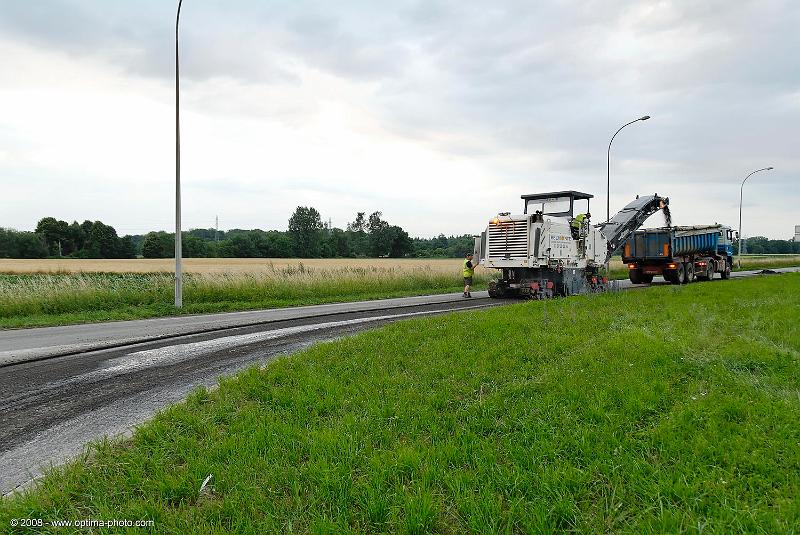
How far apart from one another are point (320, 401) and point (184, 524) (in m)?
1.93

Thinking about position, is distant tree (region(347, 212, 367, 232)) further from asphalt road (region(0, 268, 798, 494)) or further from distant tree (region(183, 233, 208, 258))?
asphalt road (region(0, 268, 798, 494))

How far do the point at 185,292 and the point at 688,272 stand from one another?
22.4m

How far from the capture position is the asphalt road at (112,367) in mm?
4441

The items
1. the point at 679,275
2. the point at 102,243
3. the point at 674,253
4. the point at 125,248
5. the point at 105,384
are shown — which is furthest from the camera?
the point at 125,248

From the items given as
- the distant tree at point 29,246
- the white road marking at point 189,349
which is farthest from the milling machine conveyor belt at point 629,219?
the distant tree at point 29,246

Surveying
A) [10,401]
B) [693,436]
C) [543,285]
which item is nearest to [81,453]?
[10,401]

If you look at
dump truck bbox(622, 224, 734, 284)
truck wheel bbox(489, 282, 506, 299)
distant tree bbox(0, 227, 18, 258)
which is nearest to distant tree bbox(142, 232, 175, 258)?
distant tree bbox(0, 227, 18, 258)

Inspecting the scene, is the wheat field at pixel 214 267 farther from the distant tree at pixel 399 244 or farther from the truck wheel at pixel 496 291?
the distant tree at pixel 399 244

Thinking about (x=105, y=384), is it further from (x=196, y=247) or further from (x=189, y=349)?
(x=196, y=247)

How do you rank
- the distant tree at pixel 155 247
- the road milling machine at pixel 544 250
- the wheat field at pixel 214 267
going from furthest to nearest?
the distant tree at pixel 155 247
the wheat field at pixel 214 267
the road milling machine at pixel 544 250

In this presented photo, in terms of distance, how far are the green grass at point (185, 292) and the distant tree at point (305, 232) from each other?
6247 cm

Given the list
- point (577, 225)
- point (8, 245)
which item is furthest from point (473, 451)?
point (8, 245)

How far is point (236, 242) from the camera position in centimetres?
7681

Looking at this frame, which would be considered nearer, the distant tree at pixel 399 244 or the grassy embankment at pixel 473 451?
the grassy embankment at pixel 473 451
